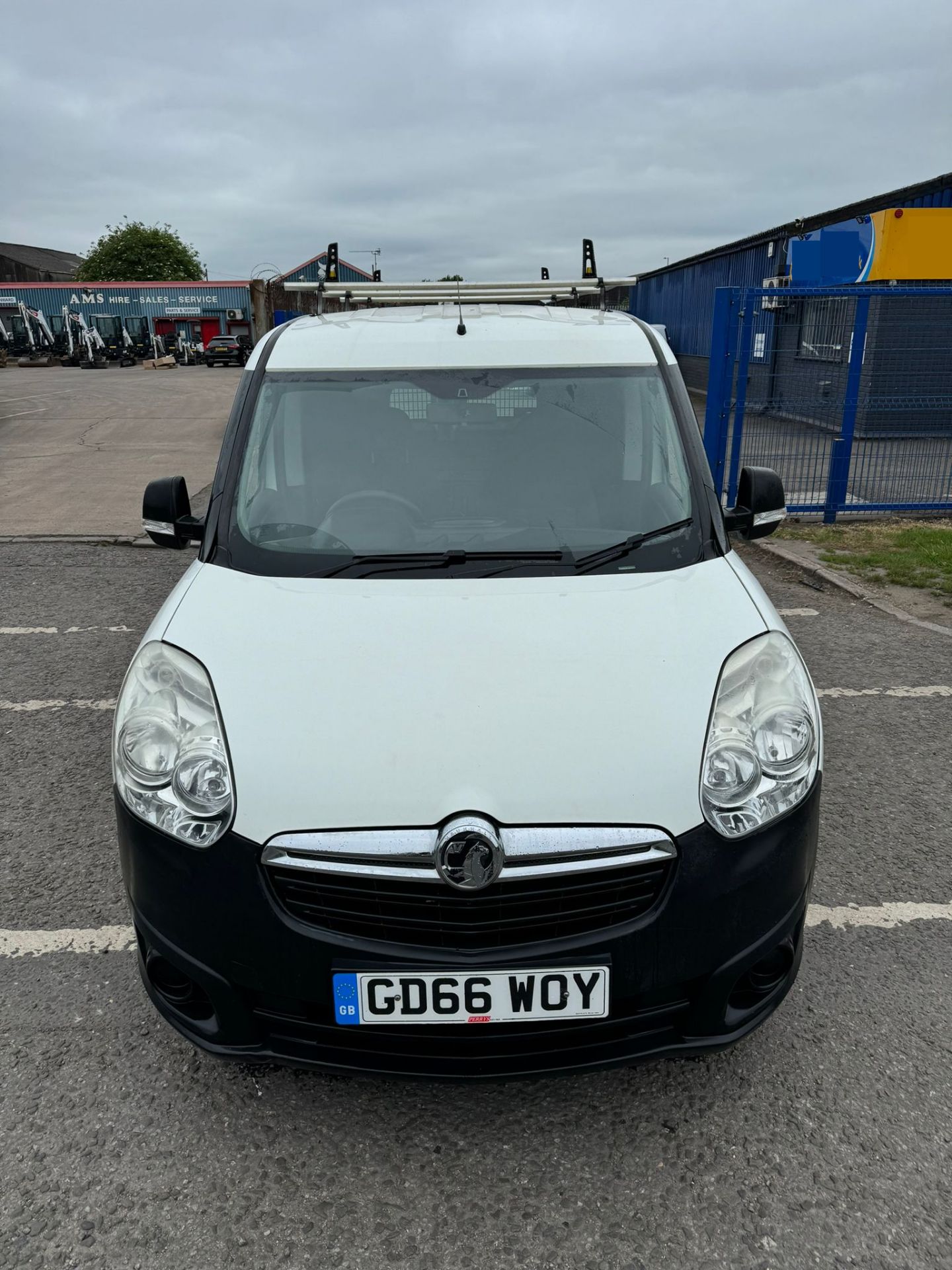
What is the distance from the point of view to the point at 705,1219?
2055 mm

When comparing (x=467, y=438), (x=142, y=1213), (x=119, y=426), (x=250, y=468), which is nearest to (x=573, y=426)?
(x=467, y=438)

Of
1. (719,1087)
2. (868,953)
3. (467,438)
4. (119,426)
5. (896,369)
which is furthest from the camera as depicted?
(119,426)

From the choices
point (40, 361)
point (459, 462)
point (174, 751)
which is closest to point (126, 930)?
point (174, 751)

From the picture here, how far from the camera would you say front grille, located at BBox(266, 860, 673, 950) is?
1.97m

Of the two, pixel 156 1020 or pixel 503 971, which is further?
pixel 156 1020

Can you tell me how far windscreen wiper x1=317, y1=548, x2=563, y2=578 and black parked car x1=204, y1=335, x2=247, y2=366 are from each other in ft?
150

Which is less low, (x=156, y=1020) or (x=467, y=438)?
(x=467, y=438)

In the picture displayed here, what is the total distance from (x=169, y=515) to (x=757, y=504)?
207 centimetres

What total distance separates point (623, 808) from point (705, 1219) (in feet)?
3.00

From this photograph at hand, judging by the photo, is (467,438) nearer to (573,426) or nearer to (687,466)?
(573,426)

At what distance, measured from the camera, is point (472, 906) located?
1.97 meters

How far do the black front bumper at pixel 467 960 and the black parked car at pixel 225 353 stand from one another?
4661cm

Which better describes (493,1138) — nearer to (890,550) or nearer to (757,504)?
(757,504)

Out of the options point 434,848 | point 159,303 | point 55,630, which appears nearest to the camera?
point 434,848
